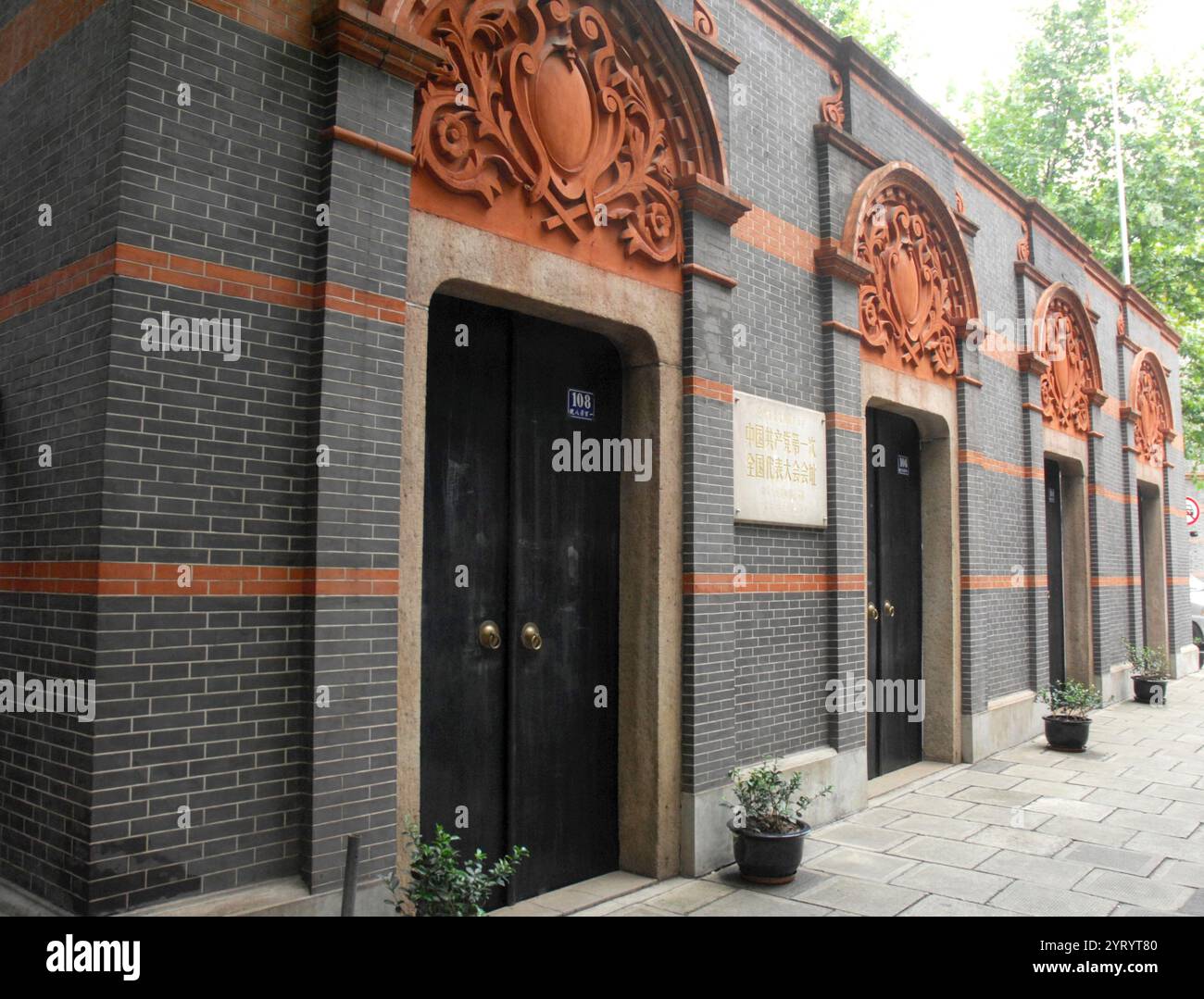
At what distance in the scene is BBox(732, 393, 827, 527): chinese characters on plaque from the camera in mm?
6367

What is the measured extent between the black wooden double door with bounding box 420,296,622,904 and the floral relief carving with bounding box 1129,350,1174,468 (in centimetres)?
1277

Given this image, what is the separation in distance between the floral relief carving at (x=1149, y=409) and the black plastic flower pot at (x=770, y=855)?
1251 cm

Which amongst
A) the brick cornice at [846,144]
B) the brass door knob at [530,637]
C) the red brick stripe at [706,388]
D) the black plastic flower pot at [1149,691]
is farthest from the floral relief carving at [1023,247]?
the brass door knob at [530,637]

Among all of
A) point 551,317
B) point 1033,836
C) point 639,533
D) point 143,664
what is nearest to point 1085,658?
point 1033,836

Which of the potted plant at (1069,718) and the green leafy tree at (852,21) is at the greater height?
the green leafy tree at (852,21)

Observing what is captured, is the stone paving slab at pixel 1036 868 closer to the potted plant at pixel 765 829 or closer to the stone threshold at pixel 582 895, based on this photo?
the potted plant at pixel 765 829

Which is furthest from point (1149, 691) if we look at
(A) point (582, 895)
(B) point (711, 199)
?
(A) point (582, 895)

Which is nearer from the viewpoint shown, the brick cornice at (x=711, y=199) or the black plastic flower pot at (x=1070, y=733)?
the brick cornice at (x=711, y=199)

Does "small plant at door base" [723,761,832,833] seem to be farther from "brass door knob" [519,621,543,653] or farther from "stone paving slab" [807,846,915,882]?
"brass door knob" [519,621,543,653]

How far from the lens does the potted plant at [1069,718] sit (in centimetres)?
977

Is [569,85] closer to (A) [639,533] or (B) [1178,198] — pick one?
(A) [639,533]

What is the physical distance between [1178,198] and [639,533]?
64.9ft

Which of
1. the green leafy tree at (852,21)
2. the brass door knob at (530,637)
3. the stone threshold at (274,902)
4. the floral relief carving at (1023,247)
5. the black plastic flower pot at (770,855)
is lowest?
the black plastic flower pot at (770,855)

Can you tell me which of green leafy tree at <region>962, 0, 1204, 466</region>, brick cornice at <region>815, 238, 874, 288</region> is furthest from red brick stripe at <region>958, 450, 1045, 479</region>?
green leafy tree at <region>962, 0, 1204, 466</region>
